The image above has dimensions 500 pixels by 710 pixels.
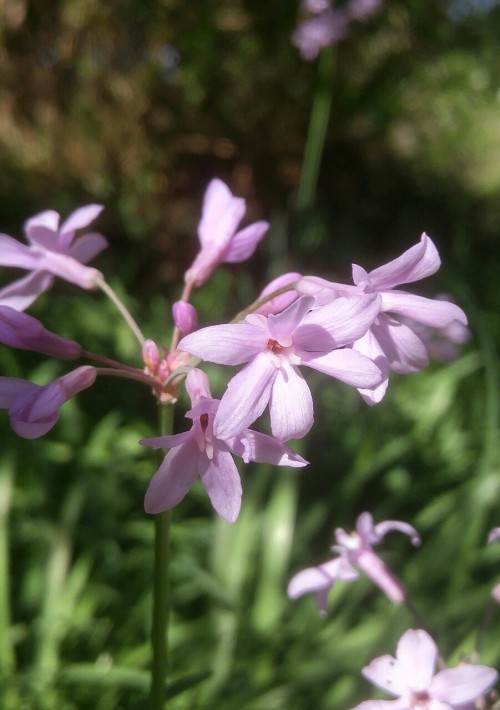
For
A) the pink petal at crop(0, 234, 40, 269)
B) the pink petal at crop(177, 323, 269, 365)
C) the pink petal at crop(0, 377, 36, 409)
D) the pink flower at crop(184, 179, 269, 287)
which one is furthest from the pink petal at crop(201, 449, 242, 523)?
the pink petal at crop(0, 234, 40, 269)

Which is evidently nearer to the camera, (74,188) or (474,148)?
(74,188)

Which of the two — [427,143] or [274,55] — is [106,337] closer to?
[274,55]

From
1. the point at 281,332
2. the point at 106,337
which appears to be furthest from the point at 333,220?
the point at 281,332

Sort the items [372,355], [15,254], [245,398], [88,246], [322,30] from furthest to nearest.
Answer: [322,30], [88,246], [15,254], [372,355], [245,398]

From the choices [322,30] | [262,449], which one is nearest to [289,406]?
[262,449]

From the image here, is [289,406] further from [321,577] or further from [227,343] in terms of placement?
→ [321,577]

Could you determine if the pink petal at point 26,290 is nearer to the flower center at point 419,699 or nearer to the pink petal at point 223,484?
the pink petal at point 223,484
